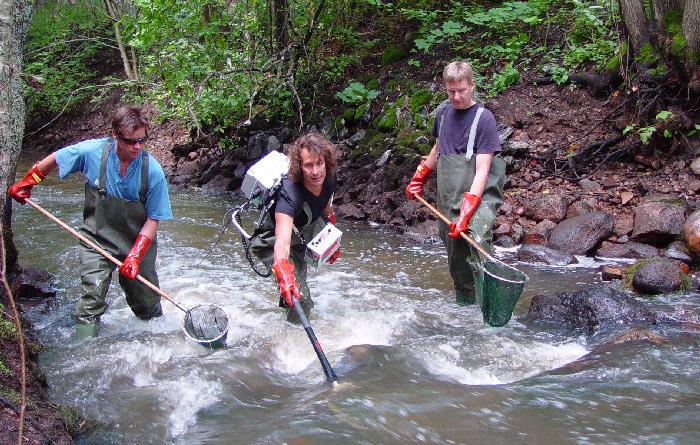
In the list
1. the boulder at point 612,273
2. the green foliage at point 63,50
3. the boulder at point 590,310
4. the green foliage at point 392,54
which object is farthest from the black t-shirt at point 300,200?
the green foliage at point 63,50

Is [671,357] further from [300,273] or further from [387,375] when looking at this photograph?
[300,273]

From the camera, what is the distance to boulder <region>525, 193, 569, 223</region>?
854 cm

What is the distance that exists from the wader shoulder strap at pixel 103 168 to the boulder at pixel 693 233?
5790mm

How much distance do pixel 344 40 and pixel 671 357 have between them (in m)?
9.51

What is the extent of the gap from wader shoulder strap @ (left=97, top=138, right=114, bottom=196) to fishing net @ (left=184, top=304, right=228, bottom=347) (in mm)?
1080

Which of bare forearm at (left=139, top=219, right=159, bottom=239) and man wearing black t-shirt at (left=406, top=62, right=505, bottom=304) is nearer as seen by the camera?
bare forearm at (left=139, top=219, right=159, bottom=239)

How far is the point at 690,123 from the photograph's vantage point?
862 cm

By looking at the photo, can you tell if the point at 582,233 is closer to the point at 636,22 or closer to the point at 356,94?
the point at 636,22

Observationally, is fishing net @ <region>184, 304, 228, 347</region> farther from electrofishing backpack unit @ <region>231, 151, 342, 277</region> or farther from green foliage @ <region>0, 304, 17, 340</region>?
green foliage @ <region>0, 304, 17, 340</region>

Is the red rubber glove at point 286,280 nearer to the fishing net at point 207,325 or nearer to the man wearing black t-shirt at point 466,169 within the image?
the fishing net at point 207,325

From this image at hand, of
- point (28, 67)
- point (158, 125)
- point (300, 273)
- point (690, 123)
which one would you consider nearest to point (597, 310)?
point (300, 273)

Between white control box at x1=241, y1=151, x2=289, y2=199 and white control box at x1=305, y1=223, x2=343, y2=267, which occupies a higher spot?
white control box at x1=241, y1=151, x2=289, y2=199

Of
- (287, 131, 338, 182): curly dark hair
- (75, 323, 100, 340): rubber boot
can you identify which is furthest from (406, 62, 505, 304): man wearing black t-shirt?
(75, 323, 100, 340): rubber boot

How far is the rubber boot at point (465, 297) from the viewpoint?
6098mm
